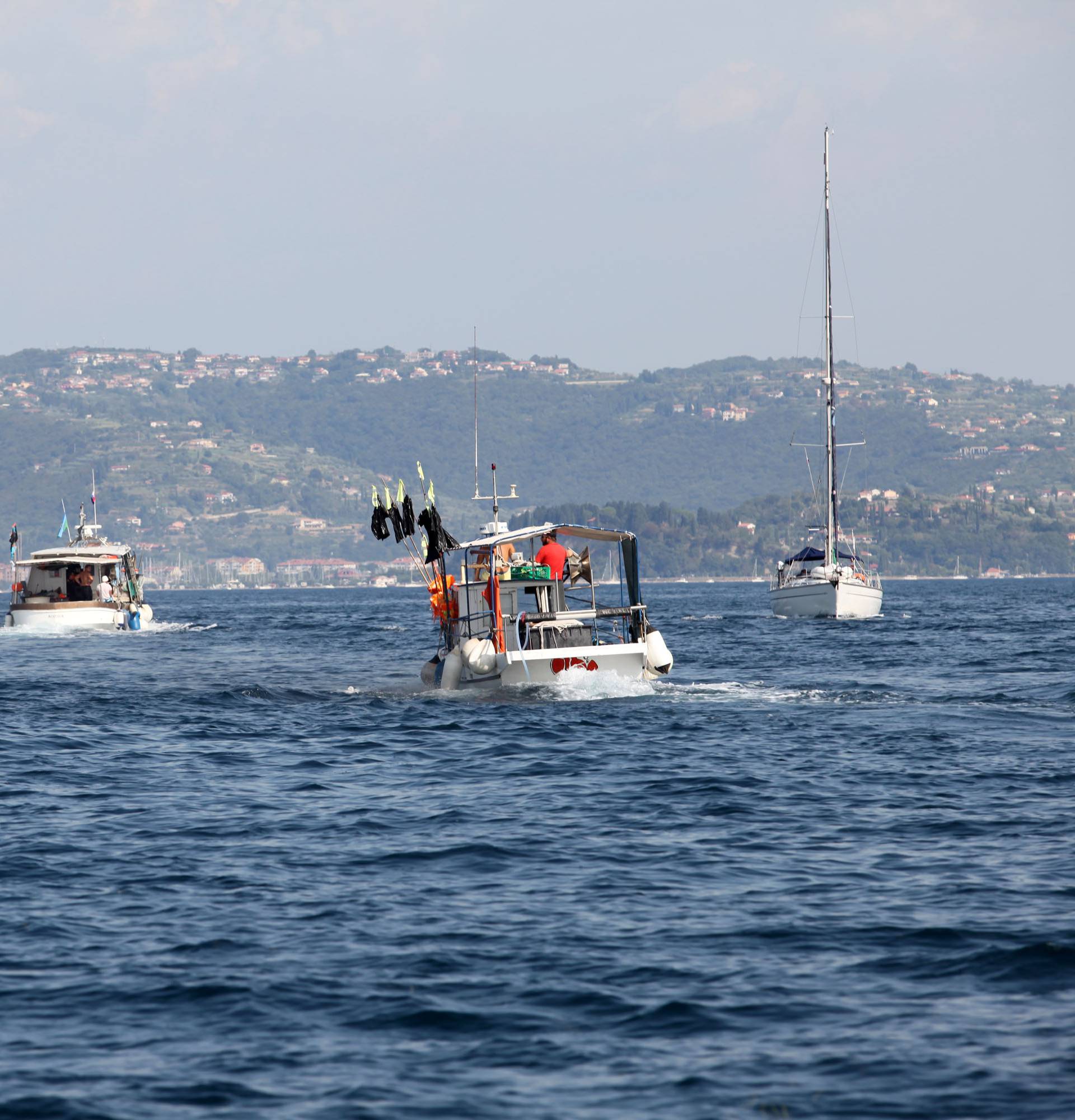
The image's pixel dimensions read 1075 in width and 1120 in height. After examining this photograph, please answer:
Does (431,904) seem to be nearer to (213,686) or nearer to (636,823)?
(636,823)

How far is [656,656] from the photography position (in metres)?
30.7

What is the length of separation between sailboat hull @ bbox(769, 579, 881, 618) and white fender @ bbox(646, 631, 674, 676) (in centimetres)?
4466

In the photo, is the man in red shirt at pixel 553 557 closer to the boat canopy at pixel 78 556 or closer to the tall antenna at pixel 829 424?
the boat canopy at pixel 78 556

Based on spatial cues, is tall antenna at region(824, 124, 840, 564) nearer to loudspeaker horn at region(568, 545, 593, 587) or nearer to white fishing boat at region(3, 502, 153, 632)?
white fishing boat at region(3, 502, 153, 632)

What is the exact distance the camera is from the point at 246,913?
13266mm

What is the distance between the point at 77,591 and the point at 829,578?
116 feet

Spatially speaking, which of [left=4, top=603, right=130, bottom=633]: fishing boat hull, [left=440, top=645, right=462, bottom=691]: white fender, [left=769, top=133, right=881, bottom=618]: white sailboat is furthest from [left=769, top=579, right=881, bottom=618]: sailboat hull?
[left=440, top=645, right=462, bottom=691]: white fender

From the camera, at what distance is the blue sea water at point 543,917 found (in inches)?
370

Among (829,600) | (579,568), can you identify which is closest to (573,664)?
(579,568)

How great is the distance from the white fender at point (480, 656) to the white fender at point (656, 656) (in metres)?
3.09

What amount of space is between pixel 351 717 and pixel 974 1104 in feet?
70.6

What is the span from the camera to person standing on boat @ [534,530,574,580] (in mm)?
31125

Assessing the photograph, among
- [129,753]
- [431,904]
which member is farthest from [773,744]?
[431,904]

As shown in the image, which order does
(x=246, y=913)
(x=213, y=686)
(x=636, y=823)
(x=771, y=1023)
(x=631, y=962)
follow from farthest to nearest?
(x=213, y=686) < (x=636, y=823) < (x=246, y=913) < (x=631, y=962) < (x=771, y=1023)
